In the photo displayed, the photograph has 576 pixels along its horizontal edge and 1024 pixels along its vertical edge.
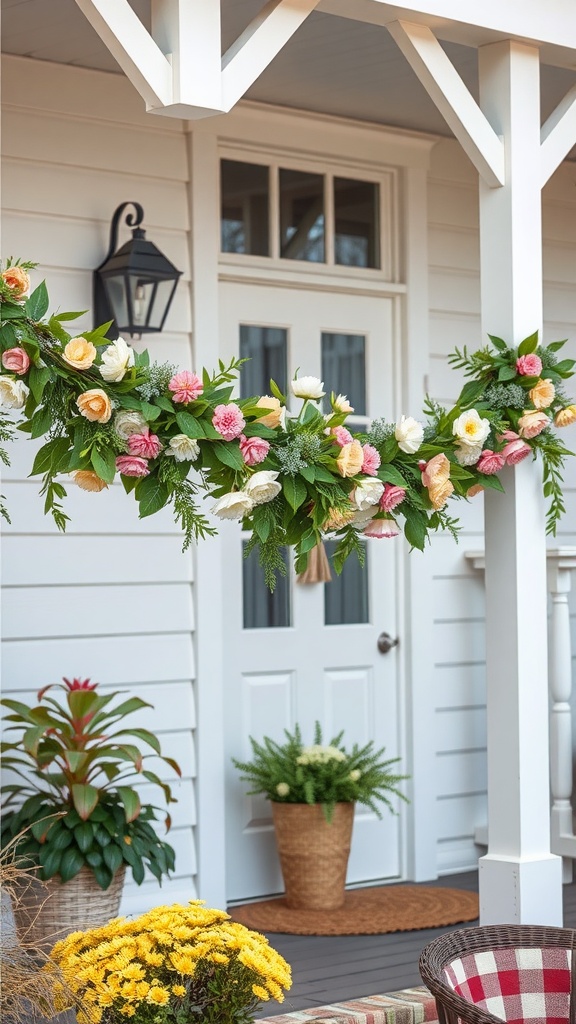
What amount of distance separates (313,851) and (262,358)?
1.65 metres

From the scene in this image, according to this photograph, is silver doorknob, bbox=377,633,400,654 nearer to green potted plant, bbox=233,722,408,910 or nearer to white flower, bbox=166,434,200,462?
green potted plant, bbox=233,722,408,910

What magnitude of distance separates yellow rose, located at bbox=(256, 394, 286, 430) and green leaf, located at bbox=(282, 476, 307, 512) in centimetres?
12

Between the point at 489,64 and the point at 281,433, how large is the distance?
1193mm

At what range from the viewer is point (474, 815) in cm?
507

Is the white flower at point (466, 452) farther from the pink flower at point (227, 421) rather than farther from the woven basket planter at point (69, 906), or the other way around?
the woven basket planter at point (69, 906)

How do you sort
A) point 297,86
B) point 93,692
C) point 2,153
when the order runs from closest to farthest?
point 93,692, point 2,153, point 297,86

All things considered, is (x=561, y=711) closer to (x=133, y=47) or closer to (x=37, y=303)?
(x=37, y=303)

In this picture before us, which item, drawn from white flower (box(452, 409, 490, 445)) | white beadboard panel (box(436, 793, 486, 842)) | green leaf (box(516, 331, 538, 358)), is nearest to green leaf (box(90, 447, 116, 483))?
Result: white flower (box(452, 409, 490, 445))

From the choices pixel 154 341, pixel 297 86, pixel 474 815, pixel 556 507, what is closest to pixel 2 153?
pixel 154 341

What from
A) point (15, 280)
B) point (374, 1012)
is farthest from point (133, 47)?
point (374, 1012)

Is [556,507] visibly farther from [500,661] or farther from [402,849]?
[402,849]

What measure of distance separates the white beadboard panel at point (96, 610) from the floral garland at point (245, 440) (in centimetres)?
124

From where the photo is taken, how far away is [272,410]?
2.88 m

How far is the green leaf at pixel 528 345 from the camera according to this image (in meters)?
3.29
